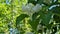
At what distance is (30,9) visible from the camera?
0.64 m

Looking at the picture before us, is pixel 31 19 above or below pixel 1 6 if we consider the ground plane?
below

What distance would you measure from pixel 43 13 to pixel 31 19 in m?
0.05

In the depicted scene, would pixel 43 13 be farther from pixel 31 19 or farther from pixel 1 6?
pixel 1 6

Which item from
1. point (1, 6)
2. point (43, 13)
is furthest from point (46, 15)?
point (1, 6)

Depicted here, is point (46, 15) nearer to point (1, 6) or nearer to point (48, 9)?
point (48, 9)

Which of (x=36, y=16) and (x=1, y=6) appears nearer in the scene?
(x=36, y=16)

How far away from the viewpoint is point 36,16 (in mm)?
635

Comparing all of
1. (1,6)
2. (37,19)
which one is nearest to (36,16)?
(37,19)

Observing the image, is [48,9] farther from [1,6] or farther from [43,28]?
[1,6]

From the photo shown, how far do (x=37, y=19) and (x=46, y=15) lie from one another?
0.14 feet

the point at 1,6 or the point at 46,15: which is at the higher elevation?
the point at 1,6

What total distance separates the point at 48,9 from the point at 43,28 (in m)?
0.09

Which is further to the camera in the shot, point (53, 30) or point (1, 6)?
point (1, 6)

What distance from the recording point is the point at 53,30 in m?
0.70
